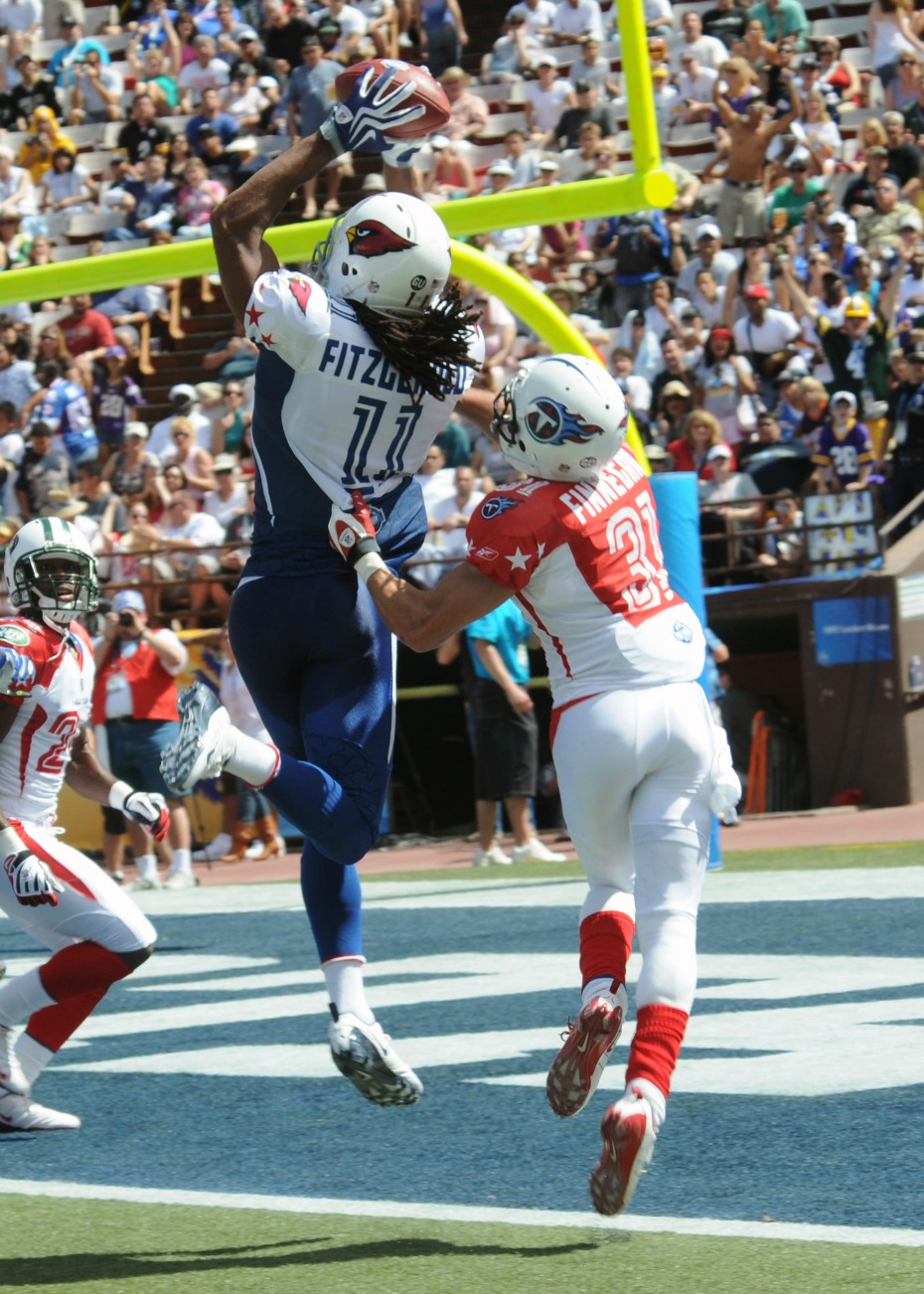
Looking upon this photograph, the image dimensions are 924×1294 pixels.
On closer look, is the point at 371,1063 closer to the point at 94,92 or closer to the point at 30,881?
the point at 30,881

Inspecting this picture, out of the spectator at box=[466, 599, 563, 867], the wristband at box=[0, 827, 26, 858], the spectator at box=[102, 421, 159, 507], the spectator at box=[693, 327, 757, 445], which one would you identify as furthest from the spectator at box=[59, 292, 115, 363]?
the wristband at box=[0, 827, 26, 858]

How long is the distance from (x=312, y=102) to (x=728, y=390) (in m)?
5.54

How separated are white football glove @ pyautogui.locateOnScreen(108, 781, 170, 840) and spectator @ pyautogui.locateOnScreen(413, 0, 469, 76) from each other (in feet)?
45.1

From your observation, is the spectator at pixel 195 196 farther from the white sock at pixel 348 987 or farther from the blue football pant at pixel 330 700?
the white sock at pixel 348 987

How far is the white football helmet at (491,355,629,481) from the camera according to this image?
434 cm

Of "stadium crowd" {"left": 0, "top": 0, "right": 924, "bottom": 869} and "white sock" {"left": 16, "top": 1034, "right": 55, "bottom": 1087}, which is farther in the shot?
"stadium crowd" {"left": 0, "top": 0, "right": 924, "bottom": 869}

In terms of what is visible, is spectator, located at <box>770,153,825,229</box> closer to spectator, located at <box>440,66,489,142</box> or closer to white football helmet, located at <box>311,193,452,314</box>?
spectator, located at <box>440,66,489,142</box>

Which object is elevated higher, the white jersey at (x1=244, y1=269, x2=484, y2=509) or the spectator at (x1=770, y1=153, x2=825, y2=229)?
the spectator at (x1=770, y1=153, x2=825, y2=229)

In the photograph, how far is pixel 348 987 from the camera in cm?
485

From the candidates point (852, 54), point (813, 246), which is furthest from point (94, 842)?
point (852, 54)

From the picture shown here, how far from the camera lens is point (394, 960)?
8.38 m

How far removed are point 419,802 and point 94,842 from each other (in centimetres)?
219

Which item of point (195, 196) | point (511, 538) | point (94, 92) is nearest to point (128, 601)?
point (195, 196)

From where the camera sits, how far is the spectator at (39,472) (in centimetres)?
→ 1603
